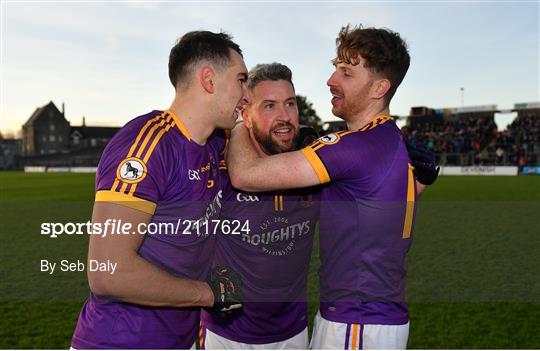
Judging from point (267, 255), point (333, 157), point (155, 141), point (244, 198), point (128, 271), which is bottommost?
point (267, 255)

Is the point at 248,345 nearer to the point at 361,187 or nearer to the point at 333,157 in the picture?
the point at 361,187

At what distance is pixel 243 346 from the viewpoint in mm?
3965

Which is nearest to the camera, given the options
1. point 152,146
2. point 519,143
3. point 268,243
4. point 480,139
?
point 152,146

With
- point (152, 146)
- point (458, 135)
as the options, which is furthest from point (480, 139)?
point (152, 146)

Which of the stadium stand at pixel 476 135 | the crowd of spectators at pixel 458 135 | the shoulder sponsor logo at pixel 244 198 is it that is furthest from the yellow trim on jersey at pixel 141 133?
the crowd of spectators at pixel 458 135

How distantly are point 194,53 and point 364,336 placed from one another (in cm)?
200

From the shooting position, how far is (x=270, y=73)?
13.4 feet

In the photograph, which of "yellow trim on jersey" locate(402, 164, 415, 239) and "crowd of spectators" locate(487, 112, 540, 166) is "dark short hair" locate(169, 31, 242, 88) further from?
"crowd of spectators" locate(487, 112, 540, 166)

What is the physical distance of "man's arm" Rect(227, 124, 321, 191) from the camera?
3041 mm

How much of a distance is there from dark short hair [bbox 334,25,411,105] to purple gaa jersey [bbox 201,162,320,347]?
0.99m

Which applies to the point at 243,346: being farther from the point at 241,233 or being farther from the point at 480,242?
the point at 480,242

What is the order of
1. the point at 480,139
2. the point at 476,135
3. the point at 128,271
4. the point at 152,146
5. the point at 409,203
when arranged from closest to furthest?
1. the point at 128,271
2. the point at 152,146
3. the point at 409,203
4. the point at 480,139
5. the point at 476,135

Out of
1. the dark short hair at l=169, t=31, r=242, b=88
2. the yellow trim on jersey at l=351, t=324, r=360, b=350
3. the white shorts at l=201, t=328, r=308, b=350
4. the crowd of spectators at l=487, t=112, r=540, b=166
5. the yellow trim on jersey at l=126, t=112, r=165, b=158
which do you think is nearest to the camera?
the yellow trim on jersey at l=126, t=112, r=165, b=158

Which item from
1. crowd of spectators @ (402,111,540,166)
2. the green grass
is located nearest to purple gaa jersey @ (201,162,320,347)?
the green grass
